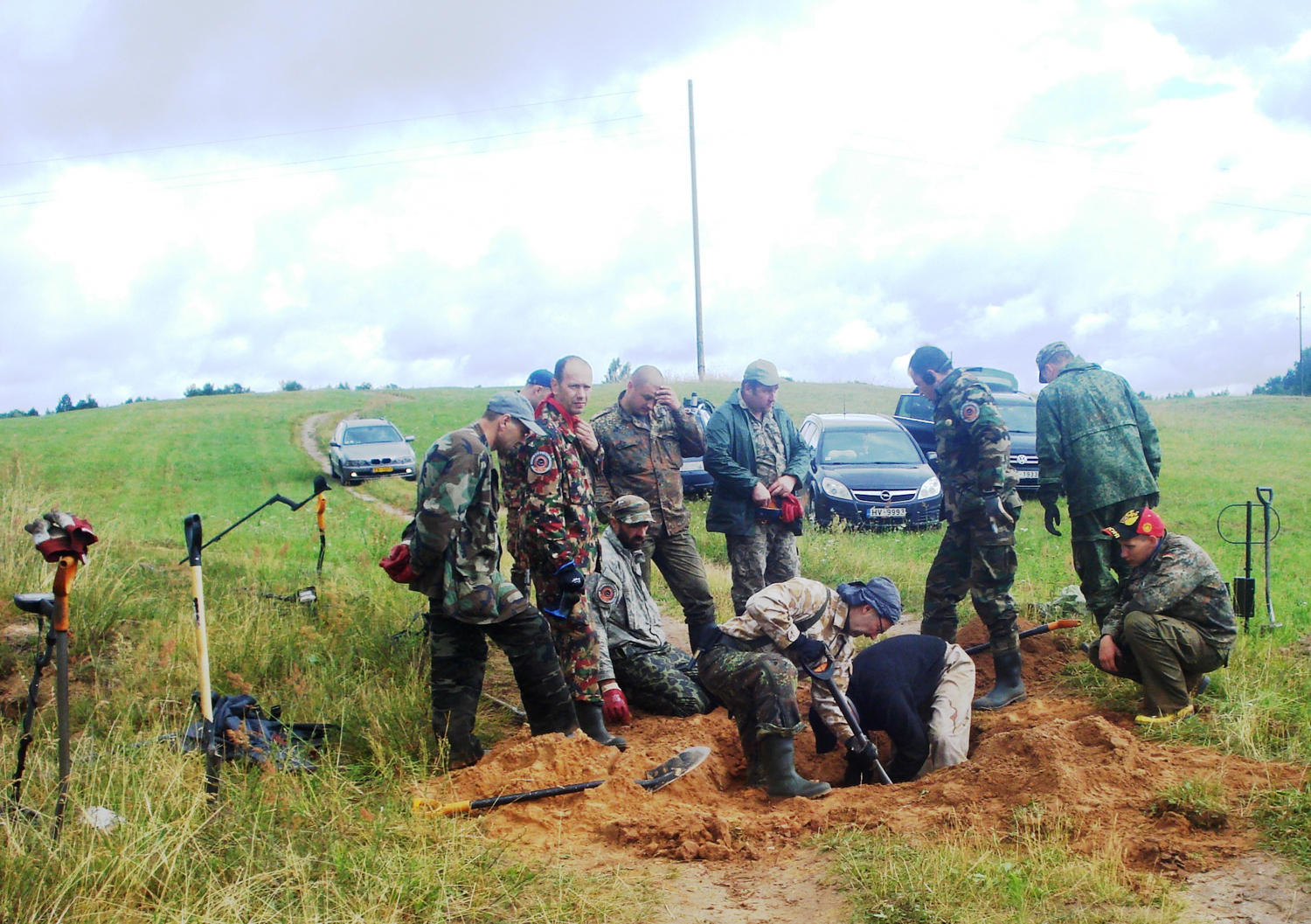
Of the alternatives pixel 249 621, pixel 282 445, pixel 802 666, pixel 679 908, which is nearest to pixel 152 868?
pixel 679 908

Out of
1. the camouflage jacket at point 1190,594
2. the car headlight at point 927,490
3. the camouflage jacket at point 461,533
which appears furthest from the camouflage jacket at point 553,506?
the car headlight at point 927,490

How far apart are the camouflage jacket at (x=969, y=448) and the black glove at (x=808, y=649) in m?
1.67

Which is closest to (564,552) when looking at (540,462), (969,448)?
(540,462)

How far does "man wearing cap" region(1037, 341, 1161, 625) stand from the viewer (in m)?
5.74

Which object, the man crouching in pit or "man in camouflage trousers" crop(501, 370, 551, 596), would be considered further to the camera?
"man in camouflage trousers" crop(501, 370, 551, 596)

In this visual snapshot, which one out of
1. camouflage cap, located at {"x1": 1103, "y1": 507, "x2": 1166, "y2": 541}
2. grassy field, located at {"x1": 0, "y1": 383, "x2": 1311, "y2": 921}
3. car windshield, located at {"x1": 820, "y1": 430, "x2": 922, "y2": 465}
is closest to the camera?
grassy field, located at {"x1": 0, "y1": 383, "x2": 1311, "y2": 921}

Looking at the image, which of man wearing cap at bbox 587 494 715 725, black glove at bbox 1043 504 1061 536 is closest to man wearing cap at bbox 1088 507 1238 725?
black glove at bbox 1043 504 1061 536

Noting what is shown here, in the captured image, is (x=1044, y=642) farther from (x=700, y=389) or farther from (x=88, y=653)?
(x=700, y=389)

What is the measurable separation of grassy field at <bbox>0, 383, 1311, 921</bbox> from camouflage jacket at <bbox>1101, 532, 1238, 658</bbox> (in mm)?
347

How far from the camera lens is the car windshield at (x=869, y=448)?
12484 millimetres

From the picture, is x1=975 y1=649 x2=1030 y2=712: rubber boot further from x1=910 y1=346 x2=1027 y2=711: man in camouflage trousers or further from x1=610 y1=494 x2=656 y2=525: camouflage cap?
x1=610 y1=494 x2=656 y2=525: camouflage cap

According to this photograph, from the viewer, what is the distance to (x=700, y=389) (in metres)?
34.6

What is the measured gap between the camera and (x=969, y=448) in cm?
586

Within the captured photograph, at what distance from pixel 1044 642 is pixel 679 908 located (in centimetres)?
429
